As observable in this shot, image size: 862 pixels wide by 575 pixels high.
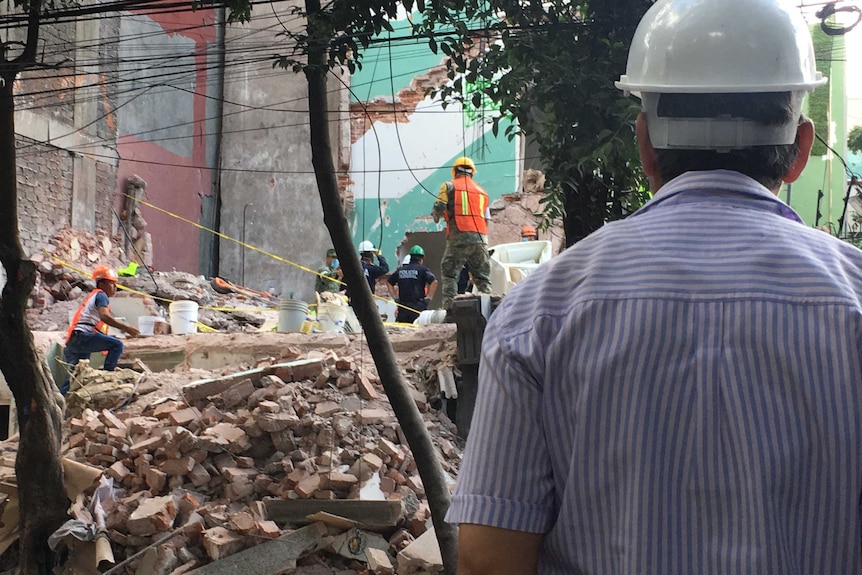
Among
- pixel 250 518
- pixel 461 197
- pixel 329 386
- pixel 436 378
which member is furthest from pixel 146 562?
pixel 461 197

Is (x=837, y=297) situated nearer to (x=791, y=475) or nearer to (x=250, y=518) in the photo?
(x=791, y=475)

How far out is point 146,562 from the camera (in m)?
6.38

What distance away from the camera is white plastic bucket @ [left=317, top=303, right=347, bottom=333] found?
1103 cm

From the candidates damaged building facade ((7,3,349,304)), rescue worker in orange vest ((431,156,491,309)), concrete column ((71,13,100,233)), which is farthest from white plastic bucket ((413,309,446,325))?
concrete column ((71,13,100,233))

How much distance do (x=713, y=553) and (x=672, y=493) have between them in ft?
0.28

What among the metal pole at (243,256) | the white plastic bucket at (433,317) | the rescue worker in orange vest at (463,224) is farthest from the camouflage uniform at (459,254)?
the metal pole at (243,256)

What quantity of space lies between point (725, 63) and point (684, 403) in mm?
511

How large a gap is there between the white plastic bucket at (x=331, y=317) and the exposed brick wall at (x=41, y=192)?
24.6ft

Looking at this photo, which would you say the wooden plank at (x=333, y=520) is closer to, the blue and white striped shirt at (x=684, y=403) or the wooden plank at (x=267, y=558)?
the wooden plank at (x=267, y=558)

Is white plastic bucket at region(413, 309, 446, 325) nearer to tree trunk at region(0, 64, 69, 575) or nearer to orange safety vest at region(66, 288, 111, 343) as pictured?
orange safety vest at region(66, 288, 111, 343)

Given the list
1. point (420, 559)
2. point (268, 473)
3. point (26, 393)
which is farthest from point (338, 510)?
point (26, 393)

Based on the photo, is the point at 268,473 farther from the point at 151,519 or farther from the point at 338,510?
the point at 151,519

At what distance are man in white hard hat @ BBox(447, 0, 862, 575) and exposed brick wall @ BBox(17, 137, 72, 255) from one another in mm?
16315

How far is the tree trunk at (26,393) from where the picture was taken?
6473 mm
